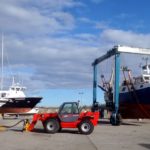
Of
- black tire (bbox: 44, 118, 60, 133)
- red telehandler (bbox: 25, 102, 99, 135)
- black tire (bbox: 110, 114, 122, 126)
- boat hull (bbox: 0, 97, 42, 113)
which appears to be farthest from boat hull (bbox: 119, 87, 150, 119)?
boat hull (bbox: 0, 97, 42, 113)

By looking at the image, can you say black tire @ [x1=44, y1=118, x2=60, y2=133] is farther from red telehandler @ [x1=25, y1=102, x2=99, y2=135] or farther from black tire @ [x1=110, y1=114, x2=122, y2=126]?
black tire @ [x1=110, y1=114, x2=122, y2=126]

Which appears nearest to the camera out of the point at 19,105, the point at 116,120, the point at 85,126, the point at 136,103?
the point at 85,126

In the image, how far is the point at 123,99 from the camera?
132 feet

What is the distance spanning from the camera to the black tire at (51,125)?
24281 mm

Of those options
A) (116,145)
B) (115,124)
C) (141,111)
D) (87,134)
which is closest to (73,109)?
(87,134)

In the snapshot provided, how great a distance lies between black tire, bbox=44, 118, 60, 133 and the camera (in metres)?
24.3

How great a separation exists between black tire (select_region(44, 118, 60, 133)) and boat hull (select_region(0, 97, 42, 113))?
2875cm

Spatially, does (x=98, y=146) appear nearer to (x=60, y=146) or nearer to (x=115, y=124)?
(x=60, y=146)

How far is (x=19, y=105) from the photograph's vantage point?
5366 cm

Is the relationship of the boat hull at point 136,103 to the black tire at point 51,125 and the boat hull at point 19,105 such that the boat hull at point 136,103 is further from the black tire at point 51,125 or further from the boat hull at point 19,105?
the boat hull at point 19,105

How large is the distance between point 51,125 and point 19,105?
97.8 ft

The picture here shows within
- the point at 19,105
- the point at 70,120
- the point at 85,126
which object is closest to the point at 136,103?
the point at 85,126

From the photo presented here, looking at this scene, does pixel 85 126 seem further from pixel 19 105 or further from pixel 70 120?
pixel 19 105

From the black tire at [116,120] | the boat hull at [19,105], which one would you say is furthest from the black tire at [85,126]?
the boat hull at [19,105]
